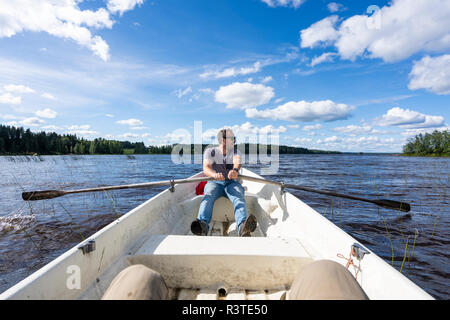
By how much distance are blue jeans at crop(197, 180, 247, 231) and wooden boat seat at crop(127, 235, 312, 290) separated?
1082mm

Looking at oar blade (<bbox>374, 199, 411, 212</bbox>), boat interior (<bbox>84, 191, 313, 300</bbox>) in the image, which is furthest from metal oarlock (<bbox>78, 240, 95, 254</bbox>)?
oar blade (<bbox>374, 199, 411, 212</bbox>)

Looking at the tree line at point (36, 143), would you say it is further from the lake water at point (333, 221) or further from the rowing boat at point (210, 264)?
the rowing boat at point (210, 264)

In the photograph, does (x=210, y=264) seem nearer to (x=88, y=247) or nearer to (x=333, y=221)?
(x=88, y=247)

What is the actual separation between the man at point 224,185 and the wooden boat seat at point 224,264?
2.91 ft

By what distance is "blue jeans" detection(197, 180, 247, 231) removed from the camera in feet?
10.2

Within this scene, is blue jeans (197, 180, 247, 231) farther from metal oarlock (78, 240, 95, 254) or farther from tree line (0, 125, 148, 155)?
tree line (0, 125, 148, 155)

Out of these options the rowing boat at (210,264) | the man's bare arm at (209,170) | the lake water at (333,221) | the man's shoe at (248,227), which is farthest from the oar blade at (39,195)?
the man's shoe at (248,227)

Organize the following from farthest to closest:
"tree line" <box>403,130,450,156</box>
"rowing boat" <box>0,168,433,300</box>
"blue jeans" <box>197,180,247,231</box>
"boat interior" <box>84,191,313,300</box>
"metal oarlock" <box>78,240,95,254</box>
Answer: "tree line" <box>403,130,450,156</box>
"blue jeans" <box>197,180,247,231</box>
"boat interior" <box>84,191,313,300</box>
"metal oarlock" <box>78,240,95,254</box>
"rowing boat" <box>0,168,433,300</box>

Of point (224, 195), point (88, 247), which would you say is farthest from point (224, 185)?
point (88, 247)

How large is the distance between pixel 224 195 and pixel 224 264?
1.93 m

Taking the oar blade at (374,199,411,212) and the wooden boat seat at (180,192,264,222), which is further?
the wooden boat seat at (180,192,264,222)

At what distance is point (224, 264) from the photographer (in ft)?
6.27

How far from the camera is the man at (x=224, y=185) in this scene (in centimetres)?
292

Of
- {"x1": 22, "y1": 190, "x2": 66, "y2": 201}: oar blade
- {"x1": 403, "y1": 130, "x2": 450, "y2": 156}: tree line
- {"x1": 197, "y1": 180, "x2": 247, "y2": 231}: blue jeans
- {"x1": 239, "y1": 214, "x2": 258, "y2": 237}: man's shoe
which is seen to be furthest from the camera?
{"x1": 403, "y1": 130, "x2": 450, "y2": 156}: tree line
